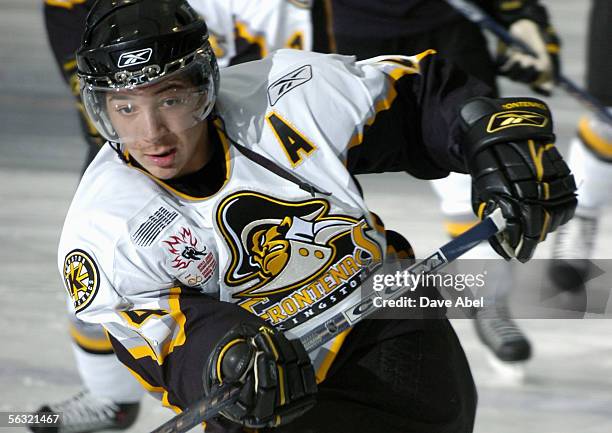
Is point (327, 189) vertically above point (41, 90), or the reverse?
point (327, 189)

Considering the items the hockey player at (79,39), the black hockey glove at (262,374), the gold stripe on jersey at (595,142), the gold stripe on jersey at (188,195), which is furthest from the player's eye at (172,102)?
the gold stripe on jersey at (595,142)

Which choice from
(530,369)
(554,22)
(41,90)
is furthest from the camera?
(554,22)

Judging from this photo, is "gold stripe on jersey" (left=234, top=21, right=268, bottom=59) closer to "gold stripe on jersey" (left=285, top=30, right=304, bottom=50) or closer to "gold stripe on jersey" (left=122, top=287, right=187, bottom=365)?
"gold stripe on jersey" (left=285, top=30, right=304, bottom=50)

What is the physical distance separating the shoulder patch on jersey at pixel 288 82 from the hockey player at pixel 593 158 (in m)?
1.40

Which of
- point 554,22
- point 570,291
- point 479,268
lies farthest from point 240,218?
point 554,22

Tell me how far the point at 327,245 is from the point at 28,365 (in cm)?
131

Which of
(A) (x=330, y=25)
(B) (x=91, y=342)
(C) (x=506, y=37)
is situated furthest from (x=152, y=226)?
(C) (x=506, y=37)

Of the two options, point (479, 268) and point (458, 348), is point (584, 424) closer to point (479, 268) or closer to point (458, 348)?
point (479, 268)

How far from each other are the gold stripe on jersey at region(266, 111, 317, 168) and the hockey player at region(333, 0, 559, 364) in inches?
44.2

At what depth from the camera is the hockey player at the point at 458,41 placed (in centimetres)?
306

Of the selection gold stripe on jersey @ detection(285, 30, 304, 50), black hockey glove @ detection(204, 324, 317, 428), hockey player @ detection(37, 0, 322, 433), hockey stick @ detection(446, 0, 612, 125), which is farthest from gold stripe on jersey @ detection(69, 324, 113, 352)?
hockey stick @ detection(446, 0, 612, 125)

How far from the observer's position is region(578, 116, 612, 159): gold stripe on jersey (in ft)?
10.7

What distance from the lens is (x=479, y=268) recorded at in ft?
8.29

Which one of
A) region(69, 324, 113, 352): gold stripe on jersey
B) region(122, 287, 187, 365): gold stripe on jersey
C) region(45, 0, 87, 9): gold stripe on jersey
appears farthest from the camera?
region(45, 0, 87, 9): gold stripe on jersey
